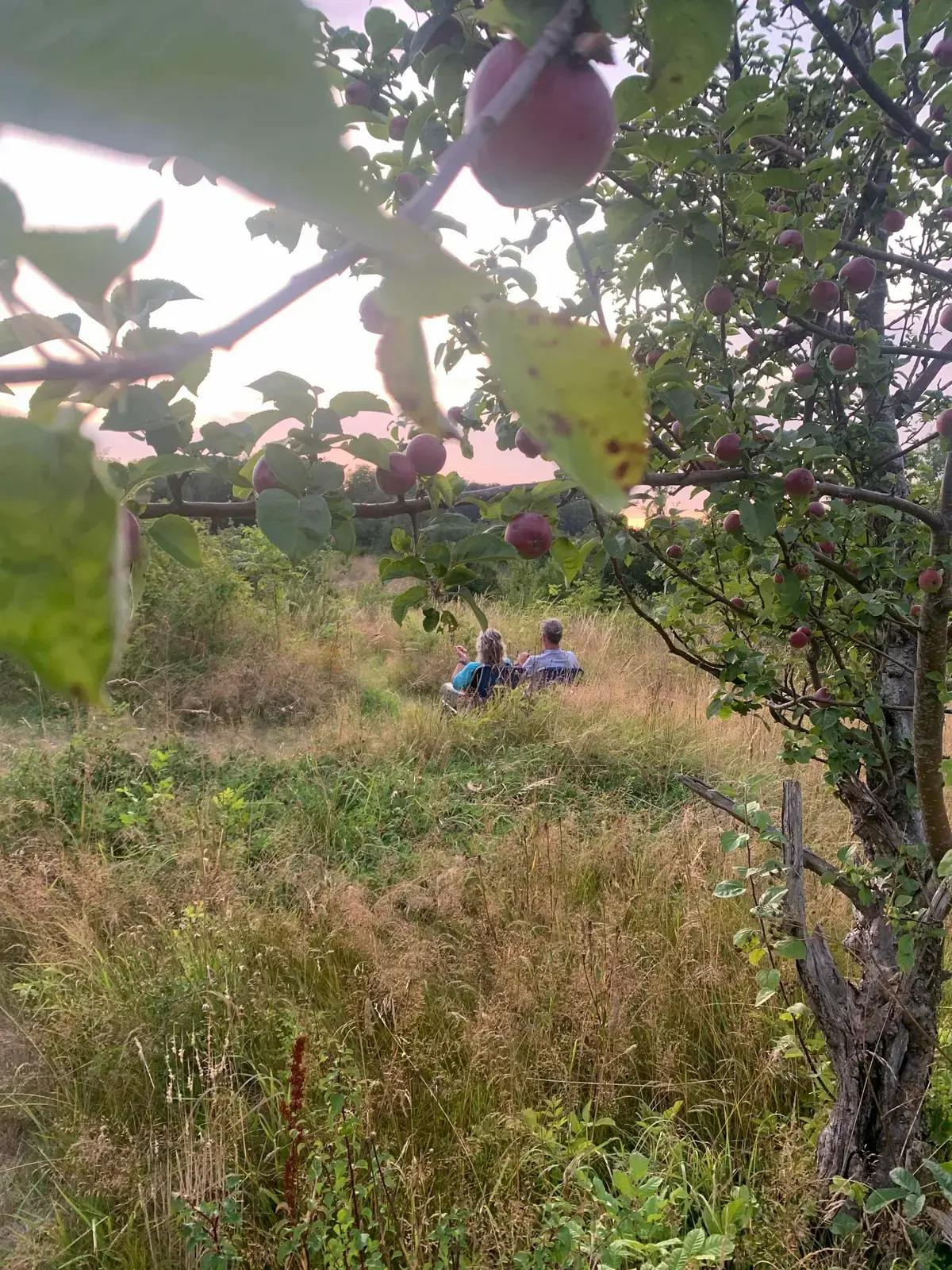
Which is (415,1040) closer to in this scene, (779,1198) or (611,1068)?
(611,1068)

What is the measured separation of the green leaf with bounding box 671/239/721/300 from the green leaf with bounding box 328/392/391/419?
25 cm

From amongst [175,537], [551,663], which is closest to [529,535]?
[175,537]

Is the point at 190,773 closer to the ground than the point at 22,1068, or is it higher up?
higher up

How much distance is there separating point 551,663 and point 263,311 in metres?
5.04

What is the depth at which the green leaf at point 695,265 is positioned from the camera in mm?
619

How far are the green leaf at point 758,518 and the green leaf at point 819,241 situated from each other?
26 cm

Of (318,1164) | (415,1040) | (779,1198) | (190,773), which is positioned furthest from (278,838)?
(779,1198)

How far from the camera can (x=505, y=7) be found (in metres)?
0.22

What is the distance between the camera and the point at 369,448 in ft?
1.98

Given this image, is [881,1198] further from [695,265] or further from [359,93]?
[359,93]

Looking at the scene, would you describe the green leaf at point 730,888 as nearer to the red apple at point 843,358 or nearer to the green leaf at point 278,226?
→ the red apple at point 843,358

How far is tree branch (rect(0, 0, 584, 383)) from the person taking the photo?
135mm

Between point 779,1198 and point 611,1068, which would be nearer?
point 779,1198

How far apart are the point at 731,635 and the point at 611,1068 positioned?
3.48 feet
